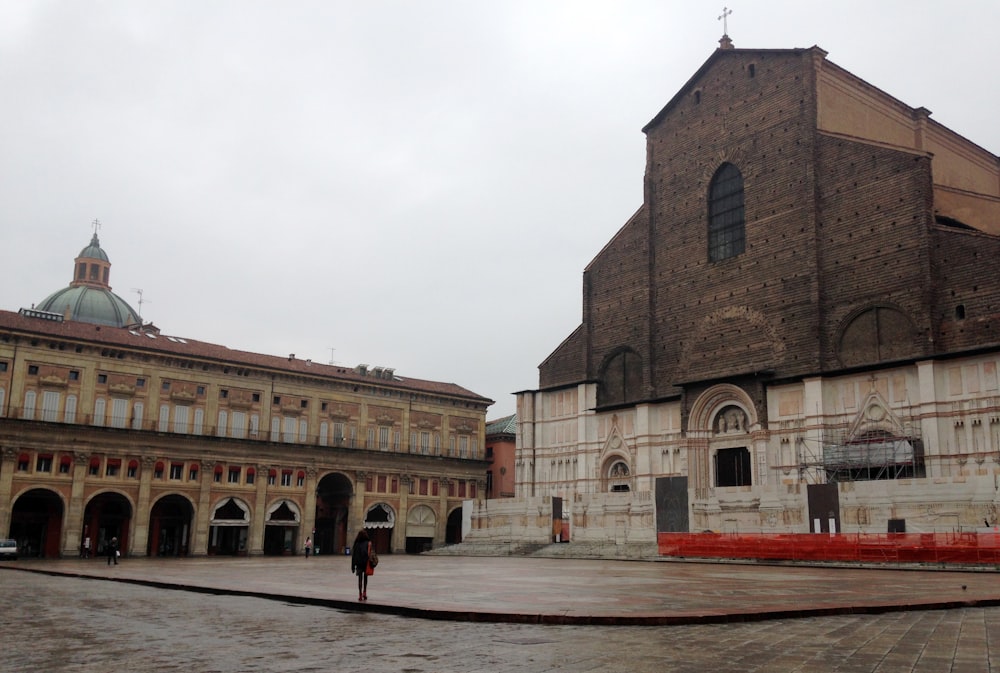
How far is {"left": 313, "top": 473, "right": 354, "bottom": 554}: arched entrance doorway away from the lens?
5734 cm

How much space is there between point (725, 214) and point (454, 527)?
29.1 m

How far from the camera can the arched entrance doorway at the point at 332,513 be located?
5734cm

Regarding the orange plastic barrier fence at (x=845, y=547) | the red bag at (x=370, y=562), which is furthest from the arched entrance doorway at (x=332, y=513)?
the red bag at (x=370, y=562)

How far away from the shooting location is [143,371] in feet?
163

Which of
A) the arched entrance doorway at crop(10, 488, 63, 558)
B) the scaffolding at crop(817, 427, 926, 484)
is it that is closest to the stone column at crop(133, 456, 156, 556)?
the arched entrance doorway at crop(10, 488, 63, 558)

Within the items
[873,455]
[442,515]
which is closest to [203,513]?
[442,515]

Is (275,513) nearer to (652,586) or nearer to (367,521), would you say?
(367,521)

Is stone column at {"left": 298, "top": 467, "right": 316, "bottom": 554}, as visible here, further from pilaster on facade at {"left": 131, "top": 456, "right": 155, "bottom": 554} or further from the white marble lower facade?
the white marble lower facade

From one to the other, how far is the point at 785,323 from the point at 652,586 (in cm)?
2631

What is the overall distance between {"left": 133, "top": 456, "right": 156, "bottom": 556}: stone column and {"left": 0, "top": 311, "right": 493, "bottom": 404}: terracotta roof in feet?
20.8

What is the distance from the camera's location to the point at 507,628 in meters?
11.3

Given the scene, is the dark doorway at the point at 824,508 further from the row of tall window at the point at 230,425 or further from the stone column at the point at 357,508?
the row of tall window at the point at 230,425

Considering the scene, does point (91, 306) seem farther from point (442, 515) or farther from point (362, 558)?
point (362, 558)

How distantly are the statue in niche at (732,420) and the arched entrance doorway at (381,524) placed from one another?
78.0ft
